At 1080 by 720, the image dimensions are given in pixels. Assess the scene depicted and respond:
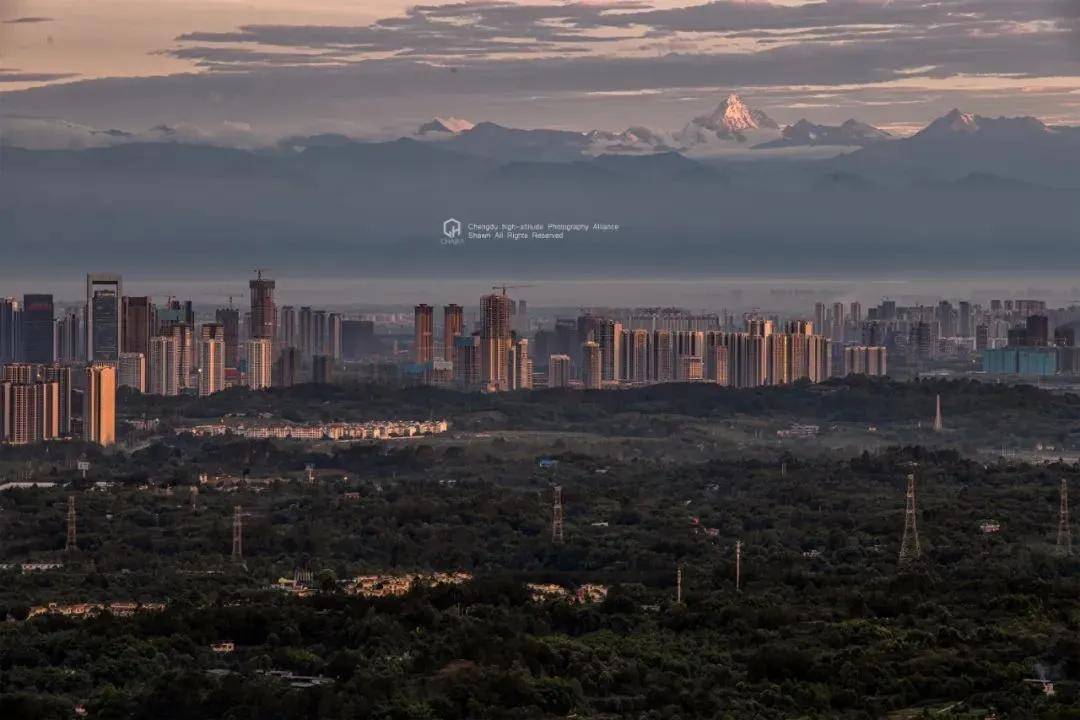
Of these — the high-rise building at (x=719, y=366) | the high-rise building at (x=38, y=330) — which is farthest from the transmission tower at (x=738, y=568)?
the high-rise building at (x=38, y=330)

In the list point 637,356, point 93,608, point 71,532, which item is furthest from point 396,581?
point 637,356

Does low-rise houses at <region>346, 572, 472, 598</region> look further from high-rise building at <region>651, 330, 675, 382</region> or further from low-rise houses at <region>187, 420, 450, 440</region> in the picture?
high-rise building at <region>651, 330, 675, 382</region>


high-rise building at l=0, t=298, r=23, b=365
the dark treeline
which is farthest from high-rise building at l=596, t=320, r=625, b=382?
the dark treeline

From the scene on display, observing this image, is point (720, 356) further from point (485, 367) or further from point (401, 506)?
point (401, 506)

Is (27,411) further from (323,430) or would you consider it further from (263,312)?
(263,312)

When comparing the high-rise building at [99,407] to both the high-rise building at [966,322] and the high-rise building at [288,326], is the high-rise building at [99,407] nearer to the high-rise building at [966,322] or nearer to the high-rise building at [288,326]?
the high-rise building at [288,326]

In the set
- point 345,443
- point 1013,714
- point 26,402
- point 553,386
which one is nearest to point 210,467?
point 345,443
